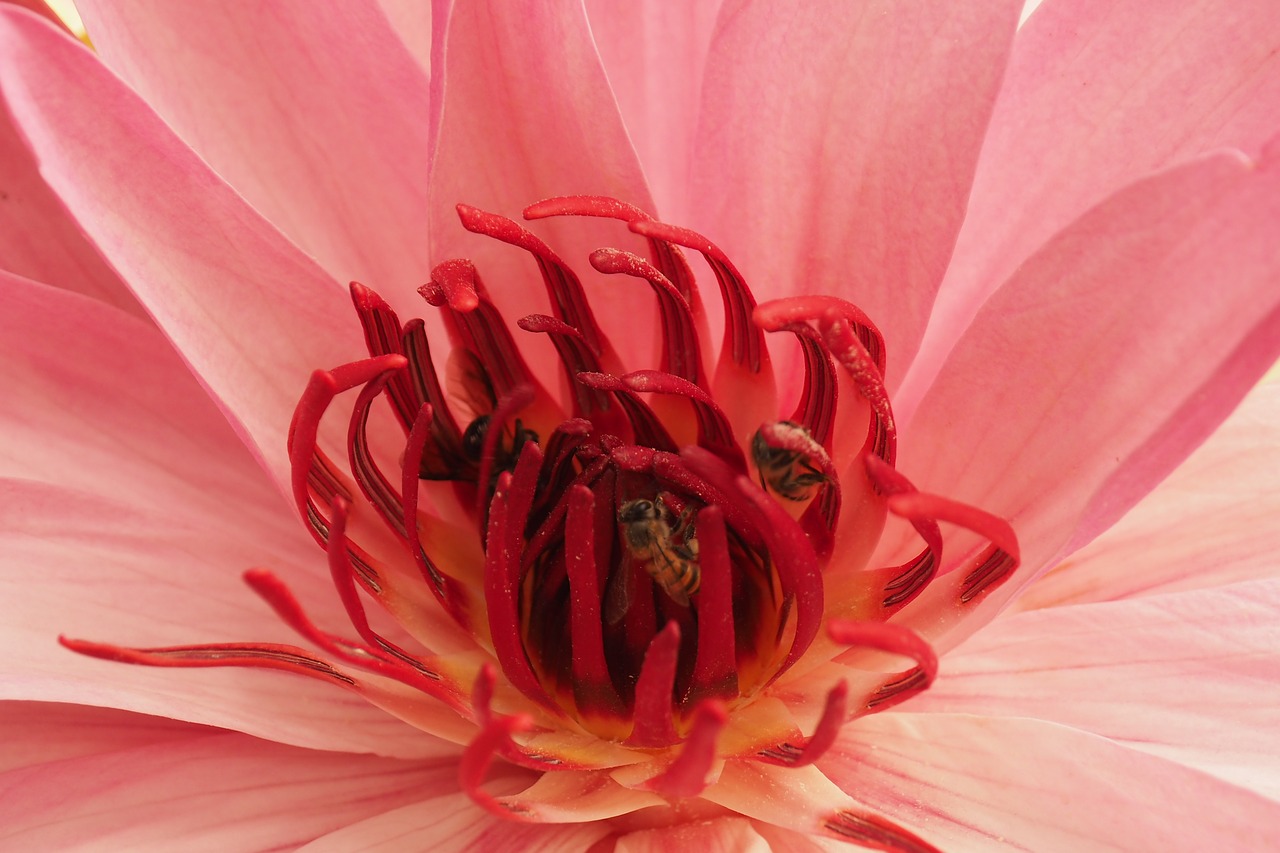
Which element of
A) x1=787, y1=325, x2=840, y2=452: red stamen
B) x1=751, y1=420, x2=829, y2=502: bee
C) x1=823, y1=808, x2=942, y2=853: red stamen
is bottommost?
x1=823, y1=808, x2=942, y2=853: red stamen

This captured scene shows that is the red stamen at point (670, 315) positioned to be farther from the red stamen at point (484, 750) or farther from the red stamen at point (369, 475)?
the red stamen at point (484, 750)

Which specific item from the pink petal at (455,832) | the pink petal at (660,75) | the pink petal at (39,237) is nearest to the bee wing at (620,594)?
the pink petal at (455,832)

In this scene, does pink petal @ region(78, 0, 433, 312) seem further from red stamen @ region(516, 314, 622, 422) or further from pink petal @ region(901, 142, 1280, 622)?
pink petal @ region(901, 142, 1280, 622)

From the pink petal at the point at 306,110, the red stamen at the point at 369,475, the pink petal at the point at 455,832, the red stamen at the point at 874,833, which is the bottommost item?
the red stamen at the point at 874,833

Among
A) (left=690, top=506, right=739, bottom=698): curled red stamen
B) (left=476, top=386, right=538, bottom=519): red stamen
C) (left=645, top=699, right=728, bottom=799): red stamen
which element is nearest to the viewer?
(left=645, top=699, right=728, bottom=799): red stamen

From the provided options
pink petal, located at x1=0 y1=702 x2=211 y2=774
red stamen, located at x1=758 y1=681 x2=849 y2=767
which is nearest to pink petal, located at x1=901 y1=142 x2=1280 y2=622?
red stamen, located at x1=758 y1=681 x2=849 y2=767

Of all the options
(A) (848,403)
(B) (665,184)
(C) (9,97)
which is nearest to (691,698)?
(A) (848,403)
